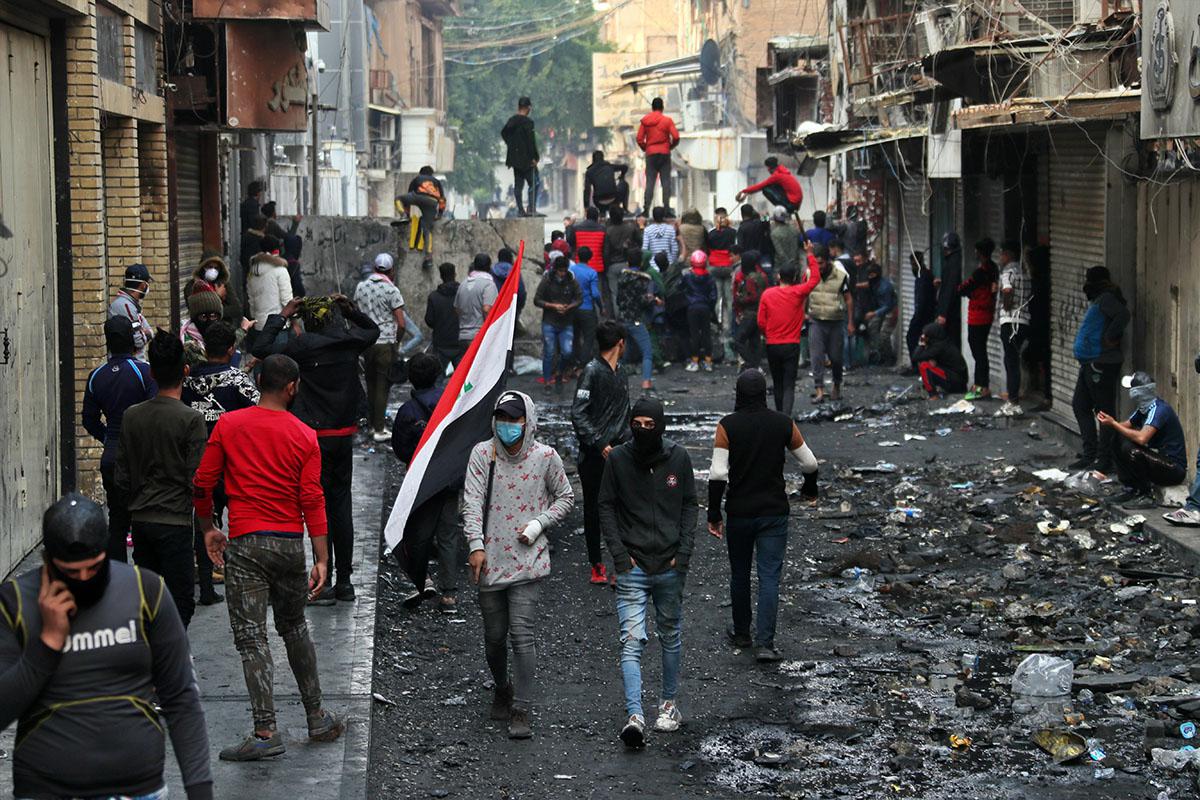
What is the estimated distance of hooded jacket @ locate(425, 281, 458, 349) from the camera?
723 inches

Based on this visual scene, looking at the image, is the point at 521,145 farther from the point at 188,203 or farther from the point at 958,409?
the point at 958,409

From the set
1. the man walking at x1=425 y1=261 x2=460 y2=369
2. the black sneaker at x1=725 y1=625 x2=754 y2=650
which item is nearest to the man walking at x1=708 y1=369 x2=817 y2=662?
the black sneaker at x1=725 y1=625 x2=754 y2=650

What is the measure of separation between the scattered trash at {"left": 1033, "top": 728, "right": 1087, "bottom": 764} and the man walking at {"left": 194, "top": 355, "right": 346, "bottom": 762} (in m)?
3.29

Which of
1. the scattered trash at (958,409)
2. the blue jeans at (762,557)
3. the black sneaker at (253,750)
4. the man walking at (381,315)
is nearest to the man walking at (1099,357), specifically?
the scattered trash at (958,409)

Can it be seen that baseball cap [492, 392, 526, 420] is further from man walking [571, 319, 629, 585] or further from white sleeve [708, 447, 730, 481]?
man walking [571, 319, 629, 585]

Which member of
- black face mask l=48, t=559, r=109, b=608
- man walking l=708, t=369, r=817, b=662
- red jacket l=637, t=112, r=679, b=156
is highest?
red jacket l=637, t=112, r=679, b=156

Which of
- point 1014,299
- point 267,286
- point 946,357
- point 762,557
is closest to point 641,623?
point 762,557

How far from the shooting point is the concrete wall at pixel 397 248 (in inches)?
949

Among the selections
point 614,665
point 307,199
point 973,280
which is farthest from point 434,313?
point 307,199

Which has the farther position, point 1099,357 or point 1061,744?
point 1099,357

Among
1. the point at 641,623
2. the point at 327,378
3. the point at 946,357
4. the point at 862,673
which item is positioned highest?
the point at 327,378

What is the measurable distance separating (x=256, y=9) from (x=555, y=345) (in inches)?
237

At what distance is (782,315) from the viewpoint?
55.9 ft

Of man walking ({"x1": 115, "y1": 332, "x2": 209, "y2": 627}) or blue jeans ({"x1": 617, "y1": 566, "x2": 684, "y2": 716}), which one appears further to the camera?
blue jeans ({"x1": 617, "y1": 566, "x2": 684, "y2": 716})
